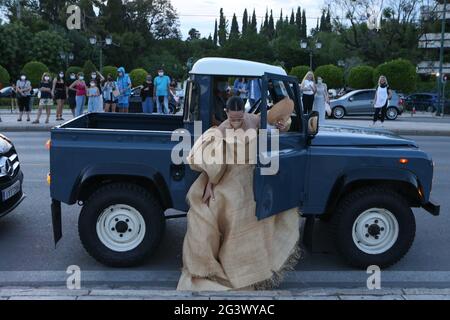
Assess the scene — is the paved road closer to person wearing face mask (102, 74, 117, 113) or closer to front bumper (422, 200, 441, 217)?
front bumper (422, 200, 441, 217)

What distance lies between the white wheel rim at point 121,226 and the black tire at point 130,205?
0.11 ft

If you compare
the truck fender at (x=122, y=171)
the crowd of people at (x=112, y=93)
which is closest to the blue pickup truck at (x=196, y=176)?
the truck fender at (x=122, y=171)

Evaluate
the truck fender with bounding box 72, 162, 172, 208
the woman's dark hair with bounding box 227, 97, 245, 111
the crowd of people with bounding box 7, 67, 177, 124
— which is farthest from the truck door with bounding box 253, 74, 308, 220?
the crowd of people with bounding box 7, 67, 177, 124

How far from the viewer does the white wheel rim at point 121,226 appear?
17.3ft

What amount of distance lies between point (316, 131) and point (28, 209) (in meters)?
4.36

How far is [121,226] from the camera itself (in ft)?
17.3

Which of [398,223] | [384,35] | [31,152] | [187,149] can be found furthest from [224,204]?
[384,35]

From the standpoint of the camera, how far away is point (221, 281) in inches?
185

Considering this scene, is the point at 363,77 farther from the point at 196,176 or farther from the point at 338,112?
the point at 196,176

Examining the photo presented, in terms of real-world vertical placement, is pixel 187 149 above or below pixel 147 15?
below

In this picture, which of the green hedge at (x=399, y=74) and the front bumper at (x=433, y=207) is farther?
the green hedge at (x=399, y=74)

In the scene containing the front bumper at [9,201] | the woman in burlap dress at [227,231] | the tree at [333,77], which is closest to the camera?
the woman in burlap dress at [227,231]

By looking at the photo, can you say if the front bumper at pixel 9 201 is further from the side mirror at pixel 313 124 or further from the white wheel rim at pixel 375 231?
the white wheel rim at pixel 375 231
